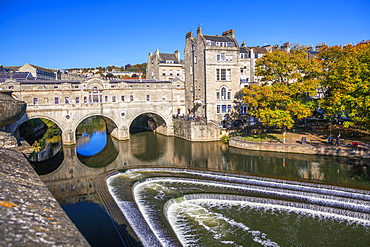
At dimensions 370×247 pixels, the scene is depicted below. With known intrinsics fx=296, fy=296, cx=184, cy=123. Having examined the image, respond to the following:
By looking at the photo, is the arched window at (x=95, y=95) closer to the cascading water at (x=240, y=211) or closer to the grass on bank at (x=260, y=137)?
the grass on bank at (x=260, y=137)

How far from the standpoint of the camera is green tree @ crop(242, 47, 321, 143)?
34.9m

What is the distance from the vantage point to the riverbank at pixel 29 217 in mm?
3438

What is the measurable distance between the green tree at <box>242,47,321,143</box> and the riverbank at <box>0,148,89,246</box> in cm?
3239

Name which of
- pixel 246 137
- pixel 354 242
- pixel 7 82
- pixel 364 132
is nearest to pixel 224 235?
pixel 354 242

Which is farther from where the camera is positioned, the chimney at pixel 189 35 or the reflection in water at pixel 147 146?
the chimney at pixel 189 35

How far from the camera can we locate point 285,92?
36.3 m

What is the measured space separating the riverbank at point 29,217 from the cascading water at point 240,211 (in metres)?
10.1

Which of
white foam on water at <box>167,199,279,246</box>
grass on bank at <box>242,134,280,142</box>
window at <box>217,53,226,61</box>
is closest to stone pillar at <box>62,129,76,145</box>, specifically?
grass on bank at <box>242,134,280,142</box>

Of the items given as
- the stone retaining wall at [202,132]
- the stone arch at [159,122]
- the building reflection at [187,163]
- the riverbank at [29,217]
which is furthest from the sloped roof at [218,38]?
the riverbank at [29,217]

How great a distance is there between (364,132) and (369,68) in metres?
9.77

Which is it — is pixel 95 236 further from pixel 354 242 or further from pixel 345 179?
pixel 345 179

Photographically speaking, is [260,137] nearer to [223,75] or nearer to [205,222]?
[223,75]

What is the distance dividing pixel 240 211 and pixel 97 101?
1225 inches

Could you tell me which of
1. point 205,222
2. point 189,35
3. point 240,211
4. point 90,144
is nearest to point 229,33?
point 189,35
